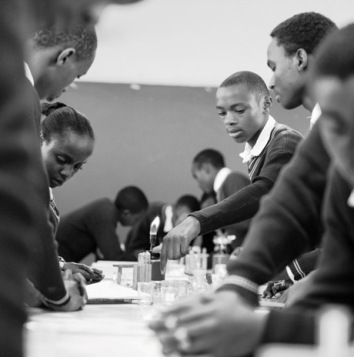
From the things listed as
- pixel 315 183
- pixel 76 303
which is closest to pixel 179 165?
pixel 76 303

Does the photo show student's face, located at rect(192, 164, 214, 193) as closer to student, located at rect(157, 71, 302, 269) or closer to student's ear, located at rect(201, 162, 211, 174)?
student's ear, located at rect(201, 162, 211, 174)

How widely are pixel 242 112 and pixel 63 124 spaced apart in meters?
0.83

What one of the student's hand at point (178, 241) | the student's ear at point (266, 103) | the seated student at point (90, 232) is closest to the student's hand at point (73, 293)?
the student's hand at point (178, 241)

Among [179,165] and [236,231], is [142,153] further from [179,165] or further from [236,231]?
[236,231]

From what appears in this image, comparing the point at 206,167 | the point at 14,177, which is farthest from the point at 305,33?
the point at 206,167

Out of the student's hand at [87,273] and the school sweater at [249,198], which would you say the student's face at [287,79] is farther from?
the student's hand at [87,273]

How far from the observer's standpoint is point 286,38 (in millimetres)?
2457

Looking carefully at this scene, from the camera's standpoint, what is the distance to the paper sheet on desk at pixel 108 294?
2.28 meters

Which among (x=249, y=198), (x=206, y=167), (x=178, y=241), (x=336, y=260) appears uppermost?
(x=206, y=167)

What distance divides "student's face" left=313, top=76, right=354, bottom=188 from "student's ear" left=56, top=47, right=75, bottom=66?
104cm

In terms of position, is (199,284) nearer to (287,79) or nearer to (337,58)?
(287,79)

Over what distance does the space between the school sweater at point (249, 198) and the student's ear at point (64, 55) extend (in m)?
0.88

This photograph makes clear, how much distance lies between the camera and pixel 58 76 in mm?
1953

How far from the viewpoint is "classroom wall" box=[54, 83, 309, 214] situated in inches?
311
